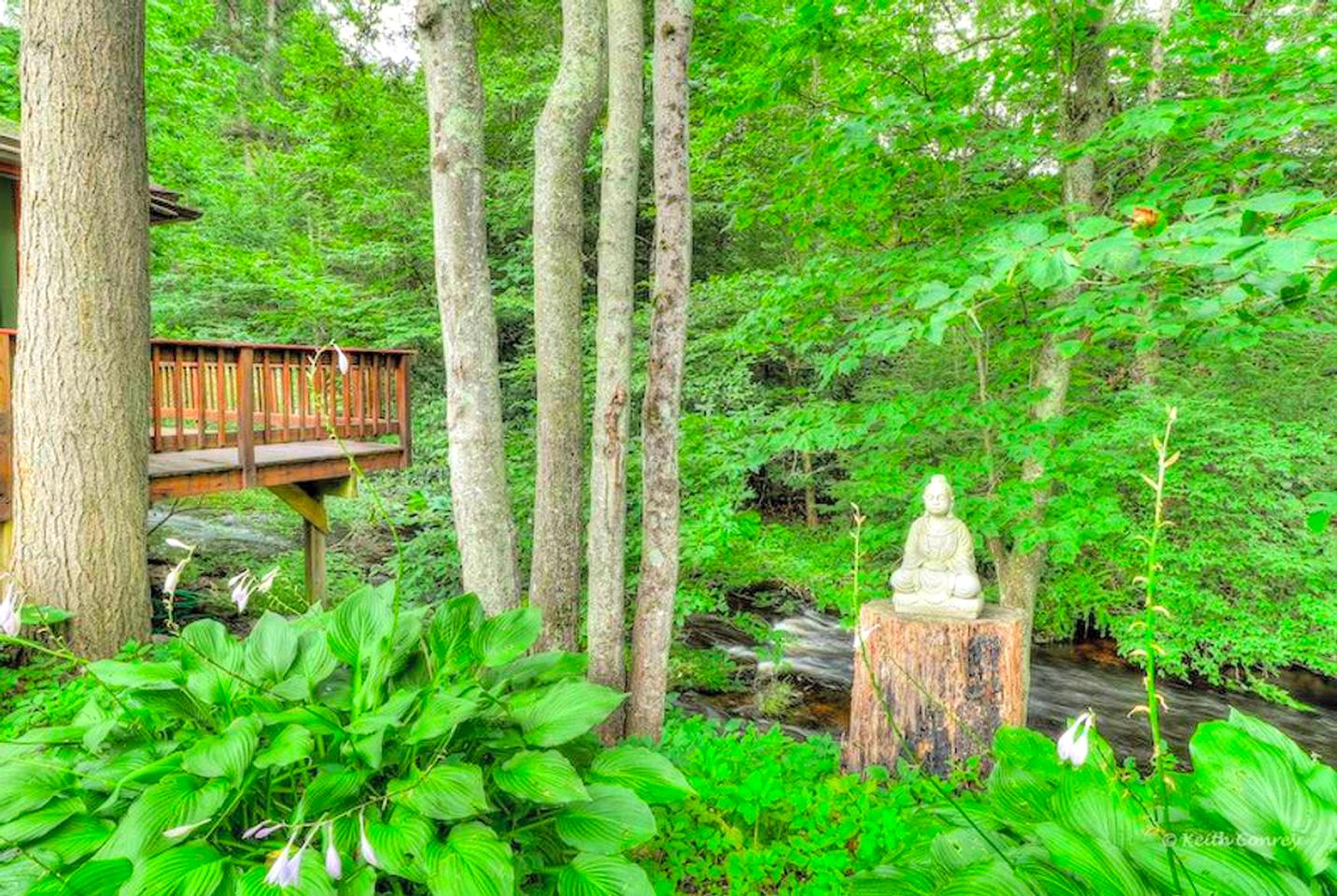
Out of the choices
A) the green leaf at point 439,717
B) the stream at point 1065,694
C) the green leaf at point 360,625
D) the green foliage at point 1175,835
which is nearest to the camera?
the green foliage at point 1175,835

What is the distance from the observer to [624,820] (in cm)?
185

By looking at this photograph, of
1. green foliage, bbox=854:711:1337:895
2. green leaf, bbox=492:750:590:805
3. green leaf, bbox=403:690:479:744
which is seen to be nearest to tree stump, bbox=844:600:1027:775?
green foliage, bbox=854:711:1337:895

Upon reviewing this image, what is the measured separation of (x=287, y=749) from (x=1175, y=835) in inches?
77.4

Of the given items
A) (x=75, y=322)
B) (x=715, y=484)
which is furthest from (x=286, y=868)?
(x=715, y=484)

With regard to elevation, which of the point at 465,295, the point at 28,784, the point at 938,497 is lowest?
the point at 28,784

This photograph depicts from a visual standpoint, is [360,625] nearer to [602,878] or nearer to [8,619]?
Answer: [8,619]

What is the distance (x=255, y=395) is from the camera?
550 cm

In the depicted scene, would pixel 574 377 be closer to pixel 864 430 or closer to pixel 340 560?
pixel 864 430

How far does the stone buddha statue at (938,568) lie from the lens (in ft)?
10.4

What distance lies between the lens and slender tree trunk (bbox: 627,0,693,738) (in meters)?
2.73

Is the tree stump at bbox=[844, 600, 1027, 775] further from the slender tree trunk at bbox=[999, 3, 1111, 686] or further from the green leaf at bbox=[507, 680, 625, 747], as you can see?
the green leaf at bbox=[507, 680, 625, 747]

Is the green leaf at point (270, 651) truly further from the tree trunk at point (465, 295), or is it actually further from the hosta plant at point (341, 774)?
the tree trunk at point (465, 295)

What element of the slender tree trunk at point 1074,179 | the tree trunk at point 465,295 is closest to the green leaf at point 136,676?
the tree trunk at point 465,295

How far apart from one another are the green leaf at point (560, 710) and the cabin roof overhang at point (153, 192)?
5865 mm
